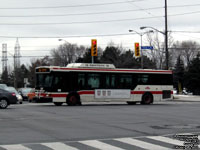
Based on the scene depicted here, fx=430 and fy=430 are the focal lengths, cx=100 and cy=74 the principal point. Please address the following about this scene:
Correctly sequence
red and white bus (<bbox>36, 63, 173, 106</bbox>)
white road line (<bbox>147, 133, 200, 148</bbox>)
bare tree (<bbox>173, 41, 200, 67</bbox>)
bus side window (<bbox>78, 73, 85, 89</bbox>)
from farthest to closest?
bare tree (<bbox>173, 41, 200, 67</bbox>) < bus side window (<bbox>78, 73, 85, 89</bbox>) < red and white bus (<bbox>36, 63, 173, 106</bbox>) < white road line (<bbox>147, 133, 200, 148</bbox>)

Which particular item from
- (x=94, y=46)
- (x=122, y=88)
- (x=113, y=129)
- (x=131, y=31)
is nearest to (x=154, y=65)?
(x=131, y=31)

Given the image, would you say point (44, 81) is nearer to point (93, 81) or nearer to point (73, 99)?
point (73, 99)

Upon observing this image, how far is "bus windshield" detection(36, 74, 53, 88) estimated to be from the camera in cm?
3162

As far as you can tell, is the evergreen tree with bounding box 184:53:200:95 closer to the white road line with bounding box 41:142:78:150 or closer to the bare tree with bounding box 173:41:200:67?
the bare tree with bounding box 173:41:200:67

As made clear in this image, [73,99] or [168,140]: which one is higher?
[73,99]

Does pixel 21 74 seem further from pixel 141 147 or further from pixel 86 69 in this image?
pixel 141 147

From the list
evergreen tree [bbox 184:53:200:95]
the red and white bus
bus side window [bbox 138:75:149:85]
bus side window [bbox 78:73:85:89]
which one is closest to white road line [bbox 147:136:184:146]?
the red and white bus

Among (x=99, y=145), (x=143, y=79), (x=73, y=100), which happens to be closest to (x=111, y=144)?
(x=99, y=145)

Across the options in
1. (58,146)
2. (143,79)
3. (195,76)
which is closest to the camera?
(58,146)

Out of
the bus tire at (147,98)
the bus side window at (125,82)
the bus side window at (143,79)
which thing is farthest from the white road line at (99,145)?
the bus tire at (147,98)

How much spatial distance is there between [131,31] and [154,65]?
26.0 m

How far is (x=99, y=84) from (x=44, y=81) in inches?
177

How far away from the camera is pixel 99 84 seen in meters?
33.7

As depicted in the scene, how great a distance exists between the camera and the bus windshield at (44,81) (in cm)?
3162
